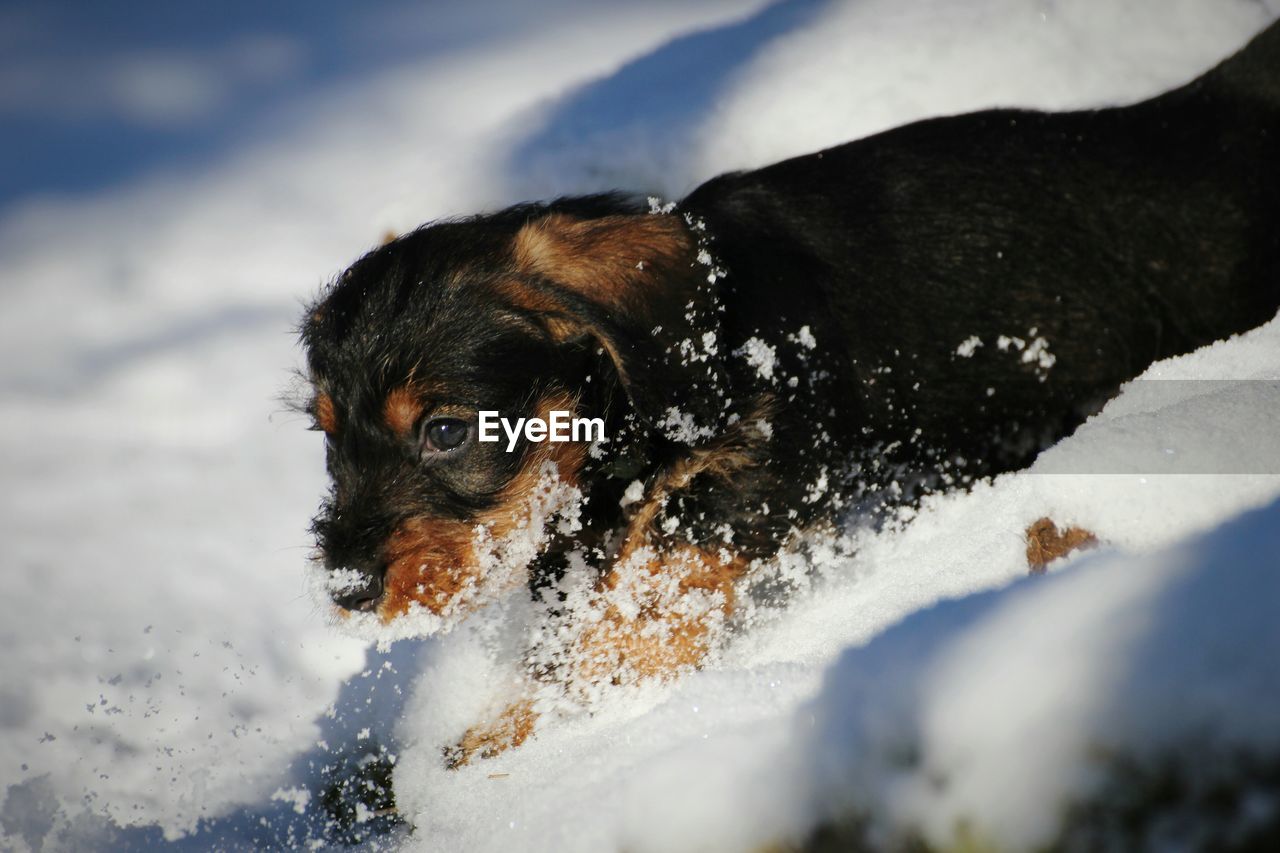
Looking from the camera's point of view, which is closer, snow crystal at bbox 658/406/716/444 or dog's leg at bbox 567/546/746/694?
snow crystal at bbox 658/406/716/444

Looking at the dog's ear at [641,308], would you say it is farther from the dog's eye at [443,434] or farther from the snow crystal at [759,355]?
the dog's eye at [443,434]

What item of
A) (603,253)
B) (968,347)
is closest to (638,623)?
(603,253)

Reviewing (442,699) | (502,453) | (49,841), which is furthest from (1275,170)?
(49,841)

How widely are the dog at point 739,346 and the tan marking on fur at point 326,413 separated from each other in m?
0.01

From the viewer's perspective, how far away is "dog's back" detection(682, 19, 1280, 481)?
2.34 metres

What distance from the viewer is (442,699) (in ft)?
7.64

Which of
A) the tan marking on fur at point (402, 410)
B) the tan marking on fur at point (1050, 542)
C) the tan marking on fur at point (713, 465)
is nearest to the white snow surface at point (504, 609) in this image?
the tan marking on fur at point (1050, 542)

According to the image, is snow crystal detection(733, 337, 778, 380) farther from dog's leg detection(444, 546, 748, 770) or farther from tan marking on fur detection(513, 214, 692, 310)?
dog's leg detection(444, 546, 748, 770)

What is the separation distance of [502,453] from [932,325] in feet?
3.85

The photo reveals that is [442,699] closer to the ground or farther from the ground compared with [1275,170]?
closer to the ground

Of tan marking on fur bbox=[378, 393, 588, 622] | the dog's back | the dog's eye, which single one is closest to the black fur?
the dog's back

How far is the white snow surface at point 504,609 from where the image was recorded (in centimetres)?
99

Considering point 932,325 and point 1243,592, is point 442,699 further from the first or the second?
point 1243,592

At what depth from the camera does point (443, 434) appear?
78.6 inches
